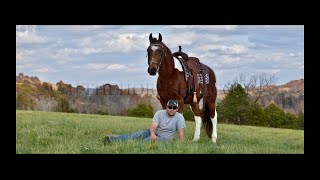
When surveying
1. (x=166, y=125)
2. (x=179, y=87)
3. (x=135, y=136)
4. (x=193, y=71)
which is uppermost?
(x=193, y=71)

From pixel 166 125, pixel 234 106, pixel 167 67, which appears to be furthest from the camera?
pixel 234 106

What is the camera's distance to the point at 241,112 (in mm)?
15586

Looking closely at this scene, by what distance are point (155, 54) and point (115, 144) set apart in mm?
1842

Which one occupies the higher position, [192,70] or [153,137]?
[192,70]

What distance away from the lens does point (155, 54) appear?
9.41 m

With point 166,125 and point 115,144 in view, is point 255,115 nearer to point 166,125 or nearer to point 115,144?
point 166,125

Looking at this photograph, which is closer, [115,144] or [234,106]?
[115,144]

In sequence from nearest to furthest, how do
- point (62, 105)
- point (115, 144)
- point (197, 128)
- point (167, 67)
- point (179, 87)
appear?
point (115, 144)
point (167, 67)
point (179, 87)
point (197, 128)
point (62, 105)

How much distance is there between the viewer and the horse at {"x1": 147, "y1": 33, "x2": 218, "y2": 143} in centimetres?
947

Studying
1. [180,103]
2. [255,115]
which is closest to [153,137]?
[180,103]

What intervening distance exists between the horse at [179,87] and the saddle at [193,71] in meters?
0.02

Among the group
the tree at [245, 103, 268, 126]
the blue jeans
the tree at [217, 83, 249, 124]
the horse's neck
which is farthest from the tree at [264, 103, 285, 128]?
the blue jeans

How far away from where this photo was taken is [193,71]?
10578 millimetres
